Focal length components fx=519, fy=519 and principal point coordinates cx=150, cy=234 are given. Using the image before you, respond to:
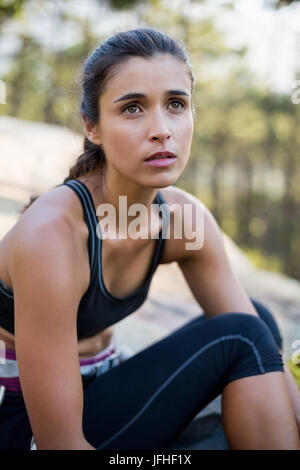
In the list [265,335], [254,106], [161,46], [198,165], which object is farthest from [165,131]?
[198,165]

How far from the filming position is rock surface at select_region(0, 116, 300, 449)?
2.31 metres

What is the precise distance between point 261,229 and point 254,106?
20.6 ft

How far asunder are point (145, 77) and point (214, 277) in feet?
2.95

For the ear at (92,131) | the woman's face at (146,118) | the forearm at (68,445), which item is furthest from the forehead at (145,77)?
the forearm at (68,445)

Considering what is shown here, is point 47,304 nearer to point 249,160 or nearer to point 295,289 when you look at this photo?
point 295,289

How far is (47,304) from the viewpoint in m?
1.46

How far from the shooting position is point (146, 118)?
1649mm

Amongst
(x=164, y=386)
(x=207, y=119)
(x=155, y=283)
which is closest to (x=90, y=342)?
(x=164, y=386)

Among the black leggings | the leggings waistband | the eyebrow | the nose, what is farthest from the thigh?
the eyebrow

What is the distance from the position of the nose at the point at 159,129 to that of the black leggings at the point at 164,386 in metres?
0.65

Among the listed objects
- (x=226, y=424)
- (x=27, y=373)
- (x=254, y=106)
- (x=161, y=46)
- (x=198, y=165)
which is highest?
(x=254, y=106)

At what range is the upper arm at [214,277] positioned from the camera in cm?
214

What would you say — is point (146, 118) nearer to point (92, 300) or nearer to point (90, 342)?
point (92, 300)

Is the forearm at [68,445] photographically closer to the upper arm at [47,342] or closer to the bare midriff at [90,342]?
the upper arm at [47,342]
